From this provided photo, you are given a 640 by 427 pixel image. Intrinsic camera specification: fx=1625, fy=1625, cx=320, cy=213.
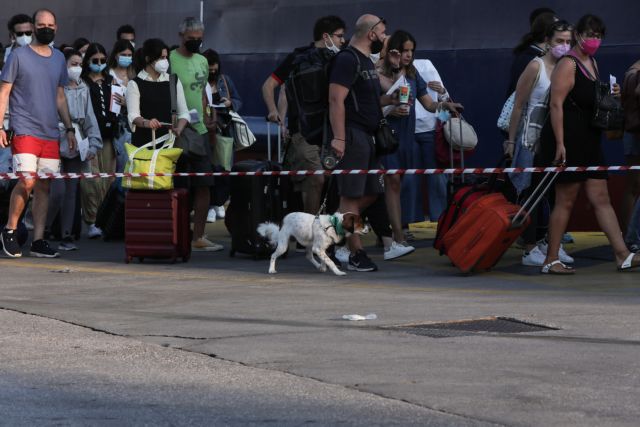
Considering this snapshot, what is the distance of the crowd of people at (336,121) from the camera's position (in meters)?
12.1

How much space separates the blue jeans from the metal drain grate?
5.69 meters

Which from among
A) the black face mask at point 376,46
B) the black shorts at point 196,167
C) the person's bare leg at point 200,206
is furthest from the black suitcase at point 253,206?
the black face mask at point 376,46

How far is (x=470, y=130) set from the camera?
49.8 ft

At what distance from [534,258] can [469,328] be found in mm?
4006

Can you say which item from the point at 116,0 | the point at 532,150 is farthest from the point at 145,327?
the point at 116,0

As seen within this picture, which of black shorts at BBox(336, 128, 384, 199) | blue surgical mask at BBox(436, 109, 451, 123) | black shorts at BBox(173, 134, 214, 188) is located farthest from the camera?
blue surgical mask at BBox(436, 109, 451, 123)

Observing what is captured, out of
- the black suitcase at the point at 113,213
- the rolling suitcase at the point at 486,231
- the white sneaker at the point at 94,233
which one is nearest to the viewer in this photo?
the rolling suitcase at the point at 486,231

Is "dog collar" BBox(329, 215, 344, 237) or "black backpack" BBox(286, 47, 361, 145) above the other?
"black backpack" BBox(286, 47, 361, 145)

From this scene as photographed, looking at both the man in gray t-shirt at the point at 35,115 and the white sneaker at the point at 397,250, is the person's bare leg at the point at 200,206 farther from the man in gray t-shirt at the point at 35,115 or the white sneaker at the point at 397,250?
the white sneaker at the point at 397,250

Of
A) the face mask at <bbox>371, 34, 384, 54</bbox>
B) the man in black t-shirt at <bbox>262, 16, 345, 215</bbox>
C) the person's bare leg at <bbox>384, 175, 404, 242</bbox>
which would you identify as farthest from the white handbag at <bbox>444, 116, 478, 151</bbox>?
the face mask at <bbox>371, 34, 384, 54</bbox>

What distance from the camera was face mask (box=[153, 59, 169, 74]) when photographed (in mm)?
13648

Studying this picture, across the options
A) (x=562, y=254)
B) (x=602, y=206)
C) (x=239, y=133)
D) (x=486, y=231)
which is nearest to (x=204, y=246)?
(x=239, y=133)

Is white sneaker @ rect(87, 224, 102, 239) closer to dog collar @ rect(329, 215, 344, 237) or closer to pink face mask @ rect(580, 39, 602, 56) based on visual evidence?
dog collar @ rect(329, 215, 344, 237)

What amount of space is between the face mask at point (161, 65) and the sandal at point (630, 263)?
4.18 metres
